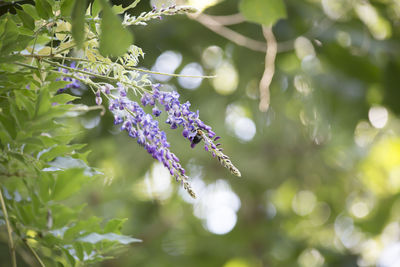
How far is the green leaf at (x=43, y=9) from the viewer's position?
21.4 inches

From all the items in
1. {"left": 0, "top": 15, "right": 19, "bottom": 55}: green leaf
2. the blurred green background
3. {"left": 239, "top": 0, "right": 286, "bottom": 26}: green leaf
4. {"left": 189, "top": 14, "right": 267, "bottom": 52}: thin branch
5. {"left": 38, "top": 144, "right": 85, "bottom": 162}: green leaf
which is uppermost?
{"left": 0, "top": 15, "right": 19, "bottom": 55}: green leaf

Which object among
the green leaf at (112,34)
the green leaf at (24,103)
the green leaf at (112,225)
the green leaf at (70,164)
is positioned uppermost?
the green leaf at (112,34)

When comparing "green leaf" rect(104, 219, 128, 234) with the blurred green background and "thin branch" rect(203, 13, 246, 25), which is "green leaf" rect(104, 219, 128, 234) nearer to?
the blurred green background

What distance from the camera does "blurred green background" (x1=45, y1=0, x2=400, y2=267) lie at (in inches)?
70.4

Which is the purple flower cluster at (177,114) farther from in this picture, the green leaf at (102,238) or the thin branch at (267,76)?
the thin branch at (267,76)

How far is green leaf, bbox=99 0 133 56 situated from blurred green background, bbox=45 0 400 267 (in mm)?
891

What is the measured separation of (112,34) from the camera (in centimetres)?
44

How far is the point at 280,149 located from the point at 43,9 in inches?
93.6

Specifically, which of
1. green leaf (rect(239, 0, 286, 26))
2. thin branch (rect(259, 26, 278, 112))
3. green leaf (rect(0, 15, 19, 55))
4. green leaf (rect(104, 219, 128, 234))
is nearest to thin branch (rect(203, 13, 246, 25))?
thin branch (rect(259, 26, 278, 112))

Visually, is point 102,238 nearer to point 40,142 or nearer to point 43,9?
point 40,142

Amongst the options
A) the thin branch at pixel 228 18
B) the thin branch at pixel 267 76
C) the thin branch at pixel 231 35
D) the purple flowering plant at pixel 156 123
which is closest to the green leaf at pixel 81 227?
the purple flowering plant at pixel 156 123

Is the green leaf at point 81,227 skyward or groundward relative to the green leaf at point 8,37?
groundward

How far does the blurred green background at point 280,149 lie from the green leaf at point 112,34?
89 centimetres

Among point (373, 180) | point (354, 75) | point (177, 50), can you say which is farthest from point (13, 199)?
point (373, 180)
